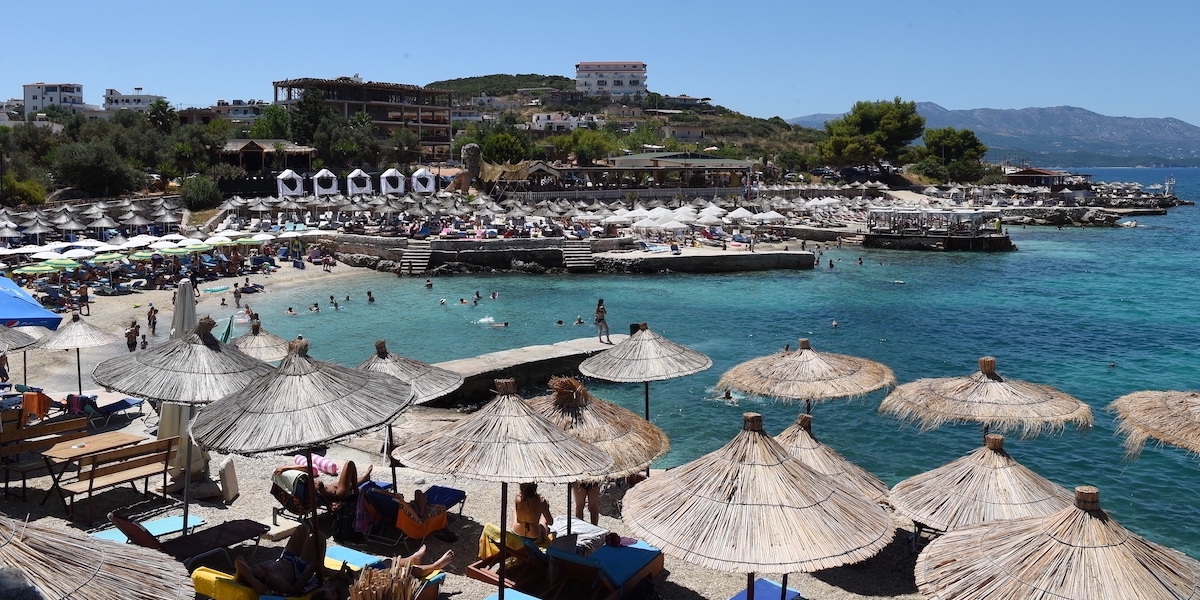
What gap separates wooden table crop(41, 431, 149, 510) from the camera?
8.93 m

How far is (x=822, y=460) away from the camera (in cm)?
870

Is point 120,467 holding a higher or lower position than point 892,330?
higher

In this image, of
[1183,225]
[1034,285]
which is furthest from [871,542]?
[1183,225]

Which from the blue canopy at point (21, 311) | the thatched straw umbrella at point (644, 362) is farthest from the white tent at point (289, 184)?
the blue canopy at point (21, 311)

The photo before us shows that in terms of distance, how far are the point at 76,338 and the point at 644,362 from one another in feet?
30.1

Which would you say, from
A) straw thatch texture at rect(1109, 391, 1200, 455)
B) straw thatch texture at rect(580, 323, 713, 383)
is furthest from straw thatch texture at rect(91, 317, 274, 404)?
straw thatch texture at rect(1109, 391, 1200, 455)

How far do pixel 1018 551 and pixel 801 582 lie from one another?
322cm

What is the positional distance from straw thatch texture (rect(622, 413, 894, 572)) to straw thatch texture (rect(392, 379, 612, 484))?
577 millimetres

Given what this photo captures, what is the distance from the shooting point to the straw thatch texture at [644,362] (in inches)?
447

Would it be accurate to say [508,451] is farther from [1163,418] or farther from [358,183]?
[358,183]

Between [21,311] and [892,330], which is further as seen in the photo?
[892,330]

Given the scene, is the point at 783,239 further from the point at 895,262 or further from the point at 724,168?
the point at 724,168

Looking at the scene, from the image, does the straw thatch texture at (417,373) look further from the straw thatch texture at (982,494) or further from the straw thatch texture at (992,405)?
the straw thatch texture at (992,405)

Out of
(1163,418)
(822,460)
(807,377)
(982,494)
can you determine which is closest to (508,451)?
(822,460)
